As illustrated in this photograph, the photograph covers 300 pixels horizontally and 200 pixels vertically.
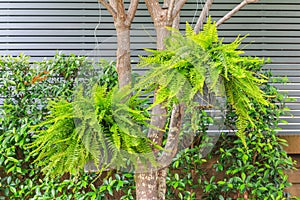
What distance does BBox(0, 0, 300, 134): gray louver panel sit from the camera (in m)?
3.74

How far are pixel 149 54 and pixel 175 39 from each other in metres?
0.15

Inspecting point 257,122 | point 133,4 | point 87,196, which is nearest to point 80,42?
point 87,196

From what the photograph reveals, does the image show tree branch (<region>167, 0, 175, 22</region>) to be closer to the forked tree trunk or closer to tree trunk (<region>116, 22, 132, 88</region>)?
the forked tree trunk

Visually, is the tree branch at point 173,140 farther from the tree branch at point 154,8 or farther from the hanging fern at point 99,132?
the tree branch at point 154,8

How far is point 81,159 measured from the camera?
1.60 meters

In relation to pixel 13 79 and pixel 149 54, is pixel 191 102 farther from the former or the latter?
pixel 13 79

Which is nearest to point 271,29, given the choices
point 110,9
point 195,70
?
point 110,9

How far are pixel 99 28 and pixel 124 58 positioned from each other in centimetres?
216

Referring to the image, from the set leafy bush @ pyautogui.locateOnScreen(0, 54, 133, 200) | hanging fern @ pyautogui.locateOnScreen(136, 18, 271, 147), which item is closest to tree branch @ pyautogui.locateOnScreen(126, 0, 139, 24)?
hanging fern @ pyautogui.locateOnScreen(136, 18, 271, 147)

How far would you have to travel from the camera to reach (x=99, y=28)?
3768mm

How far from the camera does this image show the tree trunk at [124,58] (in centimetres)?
164

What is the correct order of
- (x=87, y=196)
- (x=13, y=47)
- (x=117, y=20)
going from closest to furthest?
(x=117, y=20) < (x=87, y=196) < (x=13, y=47)

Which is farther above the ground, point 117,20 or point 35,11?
point 35,11

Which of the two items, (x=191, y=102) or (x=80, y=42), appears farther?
(x=80, y=42)
